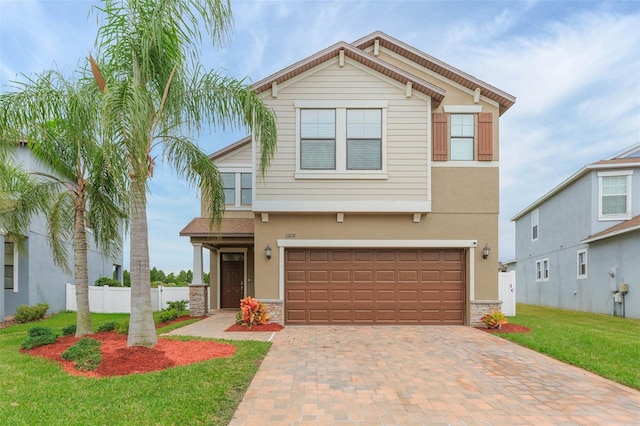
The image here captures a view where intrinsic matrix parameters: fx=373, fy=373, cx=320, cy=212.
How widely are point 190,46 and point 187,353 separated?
18.5ft

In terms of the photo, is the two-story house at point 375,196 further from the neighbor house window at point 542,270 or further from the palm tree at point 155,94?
the neighbor house window at point 542,270

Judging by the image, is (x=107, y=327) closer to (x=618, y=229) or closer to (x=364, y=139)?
(x=364, y=139)

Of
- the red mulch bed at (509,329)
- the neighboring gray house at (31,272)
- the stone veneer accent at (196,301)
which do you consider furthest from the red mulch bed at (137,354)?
the red mulch bed at (509,329)

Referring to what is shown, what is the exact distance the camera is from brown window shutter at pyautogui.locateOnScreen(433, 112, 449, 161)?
35.0 feet

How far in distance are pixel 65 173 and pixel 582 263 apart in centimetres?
1975

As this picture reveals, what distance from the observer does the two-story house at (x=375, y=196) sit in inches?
406

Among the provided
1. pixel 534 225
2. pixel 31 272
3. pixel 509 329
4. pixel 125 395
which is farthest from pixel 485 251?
pixel 31 272

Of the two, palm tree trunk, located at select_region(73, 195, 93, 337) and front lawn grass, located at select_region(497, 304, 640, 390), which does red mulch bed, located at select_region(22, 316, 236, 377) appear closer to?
palm tree trunk, located at select_region(73, 195, 93, 337)

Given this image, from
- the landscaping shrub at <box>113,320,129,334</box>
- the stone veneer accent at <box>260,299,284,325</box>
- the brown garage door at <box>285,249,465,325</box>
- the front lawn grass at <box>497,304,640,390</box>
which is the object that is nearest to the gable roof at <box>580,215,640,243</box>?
the front lawn grass at <box>497,304,640,390</box>

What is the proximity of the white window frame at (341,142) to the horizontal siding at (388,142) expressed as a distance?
119 mm

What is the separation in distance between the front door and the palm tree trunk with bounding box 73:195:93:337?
23.3 feet

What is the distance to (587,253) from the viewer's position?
16.3 m

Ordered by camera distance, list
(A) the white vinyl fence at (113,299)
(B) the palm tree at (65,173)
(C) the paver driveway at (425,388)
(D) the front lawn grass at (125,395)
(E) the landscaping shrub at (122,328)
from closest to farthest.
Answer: (D) the front lawn grass at (125,395) → (C) the paver driveway at (425,388) → (B) the palm tree at (65,173) → (E) the landscaping shrub at (122,328) → (A) the white vinyl fence at (113,299)

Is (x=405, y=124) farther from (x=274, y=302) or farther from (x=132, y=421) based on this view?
(x=132, y=421)
